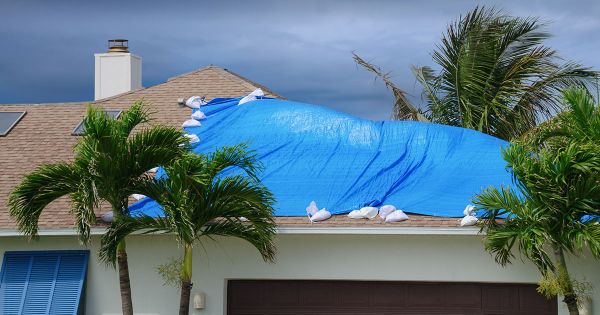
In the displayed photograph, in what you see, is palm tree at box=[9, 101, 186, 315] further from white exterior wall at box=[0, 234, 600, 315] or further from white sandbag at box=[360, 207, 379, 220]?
white sandbag at box=[360, 207, 379, 220]

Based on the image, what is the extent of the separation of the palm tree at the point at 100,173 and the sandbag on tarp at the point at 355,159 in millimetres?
2348

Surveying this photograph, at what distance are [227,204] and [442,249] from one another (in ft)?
12.5

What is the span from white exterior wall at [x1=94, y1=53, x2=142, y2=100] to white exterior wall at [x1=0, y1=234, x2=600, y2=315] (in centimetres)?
834

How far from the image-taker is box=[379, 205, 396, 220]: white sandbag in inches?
659

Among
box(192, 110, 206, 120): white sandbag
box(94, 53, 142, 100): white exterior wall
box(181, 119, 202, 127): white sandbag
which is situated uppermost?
box(94, 53, 142, 100): white exterior wall

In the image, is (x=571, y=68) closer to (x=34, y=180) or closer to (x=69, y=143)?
(x=69, y=143)

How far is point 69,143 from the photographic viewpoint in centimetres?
2009

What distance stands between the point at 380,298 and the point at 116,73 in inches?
447

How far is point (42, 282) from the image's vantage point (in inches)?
680

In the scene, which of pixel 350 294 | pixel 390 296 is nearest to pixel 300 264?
pixel 350 294

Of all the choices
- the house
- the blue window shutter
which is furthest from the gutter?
the blue window shutter

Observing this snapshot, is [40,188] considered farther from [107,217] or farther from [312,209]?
[312,209]

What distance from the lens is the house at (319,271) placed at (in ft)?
54.1

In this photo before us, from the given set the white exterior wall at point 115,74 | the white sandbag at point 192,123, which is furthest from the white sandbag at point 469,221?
the white exterior wall at point 115,74
